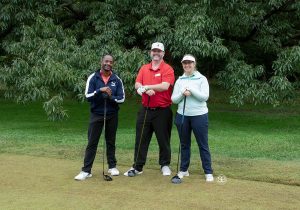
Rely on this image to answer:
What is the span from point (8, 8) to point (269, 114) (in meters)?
7.80

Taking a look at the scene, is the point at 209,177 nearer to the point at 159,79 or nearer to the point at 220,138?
the point at 159,79

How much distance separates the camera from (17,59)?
11.5 m

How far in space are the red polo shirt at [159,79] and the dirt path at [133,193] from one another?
97 centimetres

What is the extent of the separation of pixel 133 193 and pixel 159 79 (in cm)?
153

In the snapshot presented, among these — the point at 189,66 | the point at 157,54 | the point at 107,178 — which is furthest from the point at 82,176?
the point at 189,66

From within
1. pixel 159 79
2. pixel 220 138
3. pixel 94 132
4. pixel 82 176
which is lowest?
pixel 220 138

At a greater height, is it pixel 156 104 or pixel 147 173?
pixel 156 104

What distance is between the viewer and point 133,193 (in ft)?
20.0

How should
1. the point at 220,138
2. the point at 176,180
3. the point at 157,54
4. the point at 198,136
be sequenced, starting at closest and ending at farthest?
the point at 176,180
the point at 198,136
the point at 157,54
the point at 220,138

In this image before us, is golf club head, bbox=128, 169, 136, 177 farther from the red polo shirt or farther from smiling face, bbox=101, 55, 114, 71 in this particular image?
smiling face, bbox=101, 55, 114, 71

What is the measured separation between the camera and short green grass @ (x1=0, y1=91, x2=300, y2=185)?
7.74 meters

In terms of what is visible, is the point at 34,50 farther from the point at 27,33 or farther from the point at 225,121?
the point at 225,121

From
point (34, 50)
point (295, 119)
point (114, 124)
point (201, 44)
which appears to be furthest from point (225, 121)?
point (114, 124)

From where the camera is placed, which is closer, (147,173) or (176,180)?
(176,180)
